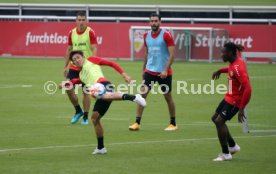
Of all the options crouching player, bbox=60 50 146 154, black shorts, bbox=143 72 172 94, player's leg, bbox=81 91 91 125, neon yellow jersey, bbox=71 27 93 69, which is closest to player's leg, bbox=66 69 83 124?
player's leg, bbox=81 91 91 125

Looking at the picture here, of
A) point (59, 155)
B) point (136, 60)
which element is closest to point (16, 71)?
point (136, 60)

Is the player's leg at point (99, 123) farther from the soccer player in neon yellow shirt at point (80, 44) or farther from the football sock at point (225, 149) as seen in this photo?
the soccer player in neon yellow shirt at point (80, 44)

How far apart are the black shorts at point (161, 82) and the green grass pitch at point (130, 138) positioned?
35.0 inches

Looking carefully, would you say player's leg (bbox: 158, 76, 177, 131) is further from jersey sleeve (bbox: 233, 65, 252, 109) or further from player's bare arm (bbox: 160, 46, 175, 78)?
jersey sleeve (bbox: 233, 65, 252, 109)

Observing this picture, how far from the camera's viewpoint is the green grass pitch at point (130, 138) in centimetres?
1312

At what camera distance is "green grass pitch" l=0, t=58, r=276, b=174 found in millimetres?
13125

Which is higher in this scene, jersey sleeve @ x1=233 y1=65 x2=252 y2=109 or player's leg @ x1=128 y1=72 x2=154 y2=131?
jersey sleeve @ x1=233 y1=65 x2=252 y2=109

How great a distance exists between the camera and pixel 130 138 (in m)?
16.5

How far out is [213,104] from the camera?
23.2m

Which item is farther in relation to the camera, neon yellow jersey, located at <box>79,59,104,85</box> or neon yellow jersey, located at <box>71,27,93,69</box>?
neon yellow jersey, located at <box>71,27,93,69</box>

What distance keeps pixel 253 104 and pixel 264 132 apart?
3.75m

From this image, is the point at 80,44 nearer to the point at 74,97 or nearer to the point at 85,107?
the point at 74,97

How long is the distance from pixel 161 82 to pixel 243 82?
190 inches

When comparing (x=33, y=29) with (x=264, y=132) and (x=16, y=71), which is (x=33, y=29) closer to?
(x=16, y=71)
